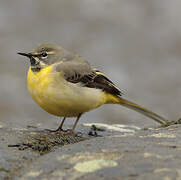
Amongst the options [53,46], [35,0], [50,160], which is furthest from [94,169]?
[35,0]

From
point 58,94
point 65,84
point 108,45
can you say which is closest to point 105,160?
point 58,94

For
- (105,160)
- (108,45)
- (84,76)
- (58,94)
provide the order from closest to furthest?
(105,160), (58,94), (84,76), (108,45)

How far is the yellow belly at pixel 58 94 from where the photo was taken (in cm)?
646

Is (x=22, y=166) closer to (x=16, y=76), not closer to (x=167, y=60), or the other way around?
(x=16, y=76)

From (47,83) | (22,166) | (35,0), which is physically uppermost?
(35,0)

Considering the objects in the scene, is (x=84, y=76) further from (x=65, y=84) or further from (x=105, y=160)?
(x=105, y=160)

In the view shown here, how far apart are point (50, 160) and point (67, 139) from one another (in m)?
1.36

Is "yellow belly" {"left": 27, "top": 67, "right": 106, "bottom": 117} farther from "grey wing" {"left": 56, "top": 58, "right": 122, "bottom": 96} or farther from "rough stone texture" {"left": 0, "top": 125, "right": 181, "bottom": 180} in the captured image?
"rough stone texture" {"left": 0, "top": 125, "right": 181, "bottom": 180}

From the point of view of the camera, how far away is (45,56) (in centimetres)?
716

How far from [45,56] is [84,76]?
0.67 meters

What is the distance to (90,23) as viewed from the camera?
A: 14.6 m

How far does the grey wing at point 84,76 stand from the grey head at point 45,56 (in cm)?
20

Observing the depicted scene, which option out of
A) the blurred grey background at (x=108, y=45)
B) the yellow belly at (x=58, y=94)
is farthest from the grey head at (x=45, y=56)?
the blurred grey background at (x=108, y=45)

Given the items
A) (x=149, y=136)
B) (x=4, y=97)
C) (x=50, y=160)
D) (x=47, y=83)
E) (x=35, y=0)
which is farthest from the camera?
(x=35, y=0)
